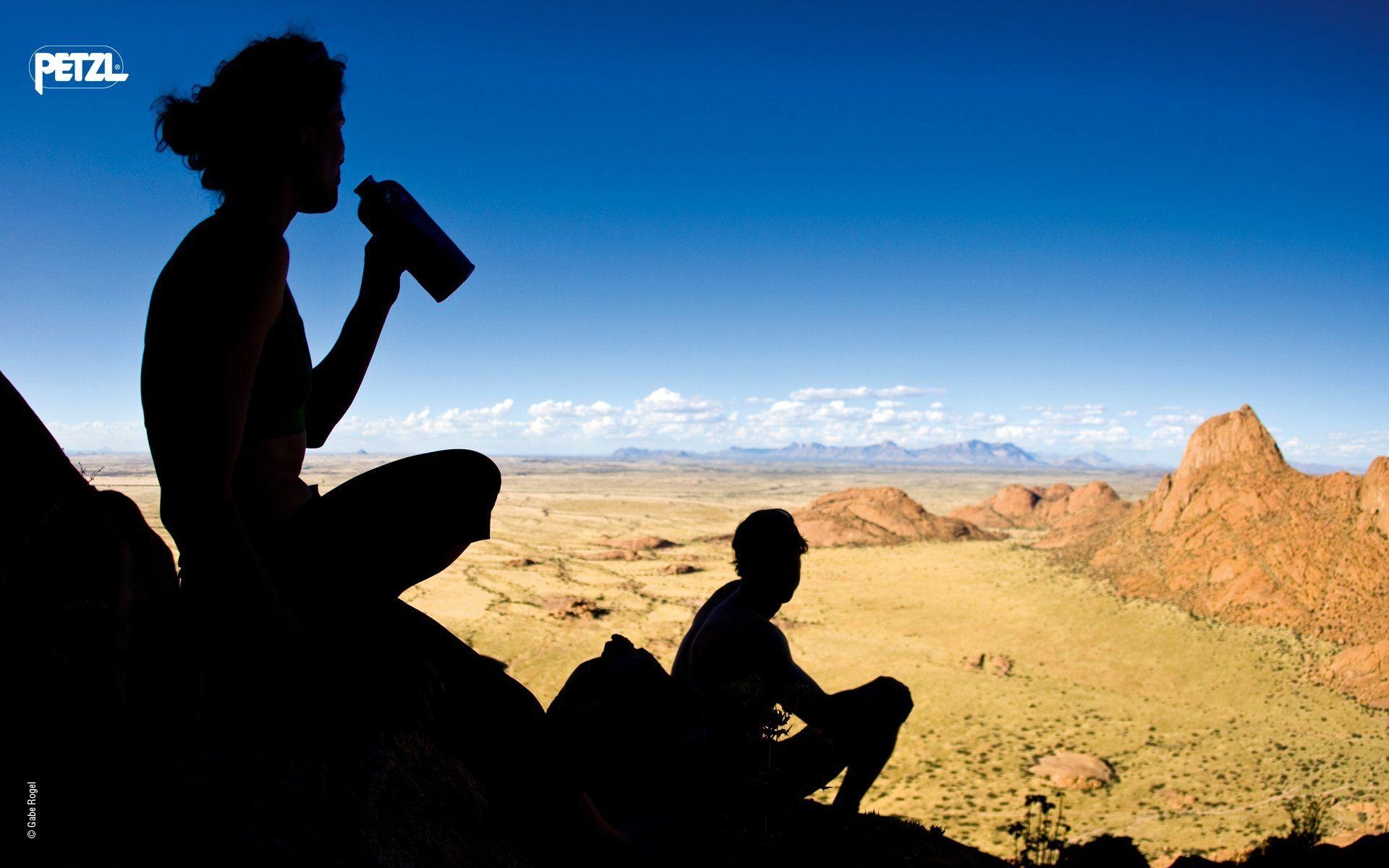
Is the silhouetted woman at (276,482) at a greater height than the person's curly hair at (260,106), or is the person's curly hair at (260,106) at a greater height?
the person's curly hair at (260,106)

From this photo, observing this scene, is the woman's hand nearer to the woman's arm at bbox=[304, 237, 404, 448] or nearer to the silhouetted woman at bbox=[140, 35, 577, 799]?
the woman's arm at bbox=[304, 237, 404, 448]

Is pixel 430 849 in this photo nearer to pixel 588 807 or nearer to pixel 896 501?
pixel 588 807

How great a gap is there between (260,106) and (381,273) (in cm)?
58

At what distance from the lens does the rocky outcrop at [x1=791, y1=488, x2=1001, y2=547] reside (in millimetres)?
44656

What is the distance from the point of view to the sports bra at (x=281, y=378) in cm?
159

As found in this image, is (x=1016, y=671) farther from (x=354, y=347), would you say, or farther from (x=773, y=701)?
(x=354, y=347)

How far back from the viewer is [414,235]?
202cm

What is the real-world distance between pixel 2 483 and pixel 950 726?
1625cm

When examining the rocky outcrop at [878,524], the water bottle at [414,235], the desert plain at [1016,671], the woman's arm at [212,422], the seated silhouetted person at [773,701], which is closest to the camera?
the woman's arm at [212,422]

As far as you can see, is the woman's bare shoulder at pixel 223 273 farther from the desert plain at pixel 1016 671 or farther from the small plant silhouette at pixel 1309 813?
the small plant silhouette at pixel 1309 813

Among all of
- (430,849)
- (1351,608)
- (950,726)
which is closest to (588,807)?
(430,849)

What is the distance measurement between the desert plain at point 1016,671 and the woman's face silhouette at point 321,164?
0.88 meters

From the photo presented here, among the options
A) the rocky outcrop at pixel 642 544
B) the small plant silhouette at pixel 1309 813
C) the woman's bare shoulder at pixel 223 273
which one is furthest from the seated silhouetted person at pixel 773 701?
the rocky outcrop at pixel 642 544

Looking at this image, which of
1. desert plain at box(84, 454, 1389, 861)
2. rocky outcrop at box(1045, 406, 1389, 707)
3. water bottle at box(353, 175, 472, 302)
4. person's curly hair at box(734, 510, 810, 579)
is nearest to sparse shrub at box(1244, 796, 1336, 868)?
desert plain at box(84, 454, 1389, 861)
